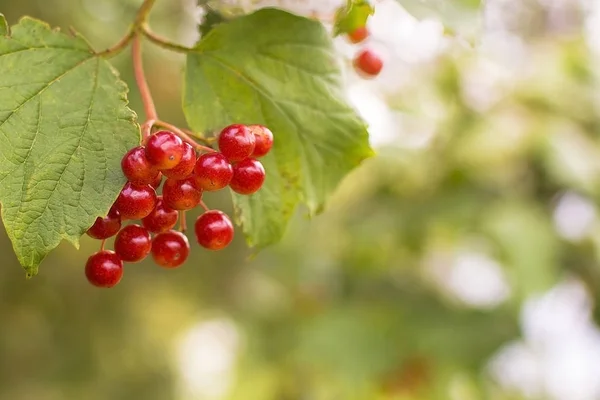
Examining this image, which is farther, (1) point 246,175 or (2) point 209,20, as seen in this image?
(2) point 209,20

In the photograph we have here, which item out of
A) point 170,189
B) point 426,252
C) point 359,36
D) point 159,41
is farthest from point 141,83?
point 426,252

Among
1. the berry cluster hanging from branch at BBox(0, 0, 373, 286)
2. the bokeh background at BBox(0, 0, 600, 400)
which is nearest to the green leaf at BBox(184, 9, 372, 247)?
the berry cluster hanging from branch at BBox(0, 0, 373, 286)

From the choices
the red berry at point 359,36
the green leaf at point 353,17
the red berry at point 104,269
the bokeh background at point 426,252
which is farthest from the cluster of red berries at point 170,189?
the bokeh background at point 426,252

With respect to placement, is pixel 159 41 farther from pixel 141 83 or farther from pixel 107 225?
pixel 107 225

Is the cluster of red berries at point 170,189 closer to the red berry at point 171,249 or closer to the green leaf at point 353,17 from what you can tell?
the red berry at point 171,249

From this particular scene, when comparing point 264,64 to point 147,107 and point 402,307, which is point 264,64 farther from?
point 402,307

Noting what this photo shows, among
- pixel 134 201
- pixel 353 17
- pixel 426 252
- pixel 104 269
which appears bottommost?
pixel 426 252
